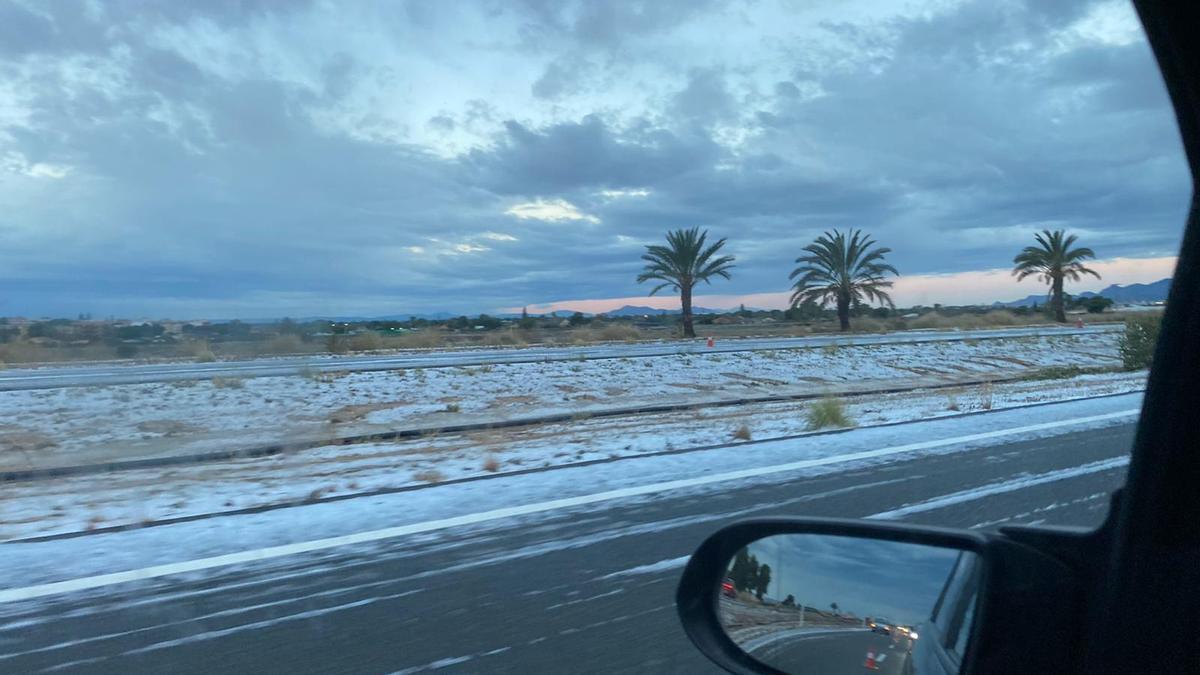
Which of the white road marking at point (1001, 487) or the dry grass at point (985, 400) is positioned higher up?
the white road marking at point (1001, 487)

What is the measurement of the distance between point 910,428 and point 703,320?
198 feet

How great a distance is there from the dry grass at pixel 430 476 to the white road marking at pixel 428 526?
6.48 ft

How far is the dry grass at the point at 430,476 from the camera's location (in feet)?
35.0

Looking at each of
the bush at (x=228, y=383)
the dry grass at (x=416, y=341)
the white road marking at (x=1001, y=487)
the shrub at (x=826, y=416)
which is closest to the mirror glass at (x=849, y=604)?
the white road marking at (x=1001, y=487)

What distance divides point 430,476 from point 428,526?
9.11 feet

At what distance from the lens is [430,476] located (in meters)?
10.9

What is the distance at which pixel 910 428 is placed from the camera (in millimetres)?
14367

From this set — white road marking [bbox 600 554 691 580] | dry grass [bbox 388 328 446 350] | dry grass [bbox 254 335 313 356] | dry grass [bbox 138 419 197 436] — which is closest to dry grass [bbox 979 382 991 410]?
white road marking [bbox 600 554 691 580]

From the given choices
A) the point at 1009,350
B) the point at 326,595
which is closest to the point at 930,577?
the point at 326,595

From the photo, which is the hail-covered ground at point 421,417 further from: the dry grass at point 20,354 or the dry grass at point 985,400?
the dry grass at point 20,354

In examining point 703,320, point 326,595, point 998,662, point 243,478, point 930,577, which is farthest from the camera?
point 703,320

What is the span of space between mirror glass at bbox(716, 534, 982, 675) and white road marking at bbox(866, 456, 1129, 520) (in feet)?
16.5

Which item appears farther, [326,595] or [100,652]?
[326,595]

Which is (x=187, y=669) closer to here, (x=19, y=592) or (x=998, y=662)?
(x=19, y=592)
